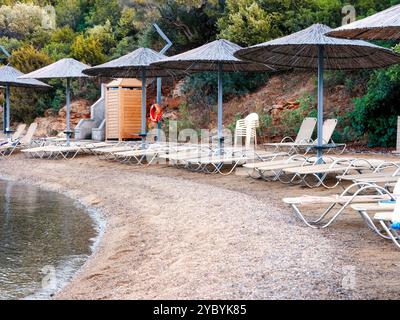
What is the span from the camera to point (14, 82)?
19.4m

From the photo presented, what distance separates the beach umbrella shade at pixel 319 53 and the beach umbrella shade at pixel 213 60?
113 centimetres

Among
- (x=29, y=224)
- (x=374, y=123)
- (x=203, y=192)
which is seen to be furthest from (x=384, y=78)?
(x=29, y=224)

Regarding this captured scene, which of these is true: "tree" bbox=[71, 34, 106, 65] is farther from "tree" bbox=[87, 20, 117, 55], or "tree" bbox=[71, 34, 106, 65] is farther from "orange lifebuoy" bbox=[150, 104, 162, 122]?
"orange lifebuoy" bbox=[150, 104, 162, 122]

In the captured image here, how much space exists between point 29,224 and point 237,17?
12547 millimetres

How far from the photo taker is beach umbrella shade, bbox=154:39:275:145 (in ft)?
40.8

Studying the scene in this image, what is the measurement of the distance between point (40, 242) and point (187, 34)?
54.9 feet

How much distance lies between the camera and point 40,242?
297 inches

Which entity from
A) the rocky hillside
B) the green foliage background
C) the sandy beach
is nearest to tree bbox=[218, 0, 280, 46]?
the green foliage background

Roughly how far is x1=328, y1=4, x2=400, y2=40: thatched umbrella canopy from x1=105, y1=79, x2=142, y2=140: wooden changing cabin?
43.1 ft

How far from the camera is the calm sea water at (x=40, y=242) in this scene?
5785 millimetres

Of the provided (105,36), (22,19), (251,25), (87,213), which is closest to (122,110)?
(251,25)

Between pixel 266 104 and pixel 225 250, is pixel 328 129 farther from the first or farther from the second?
pixel 225 250

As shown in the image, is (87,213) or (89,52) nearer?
(87,213)
